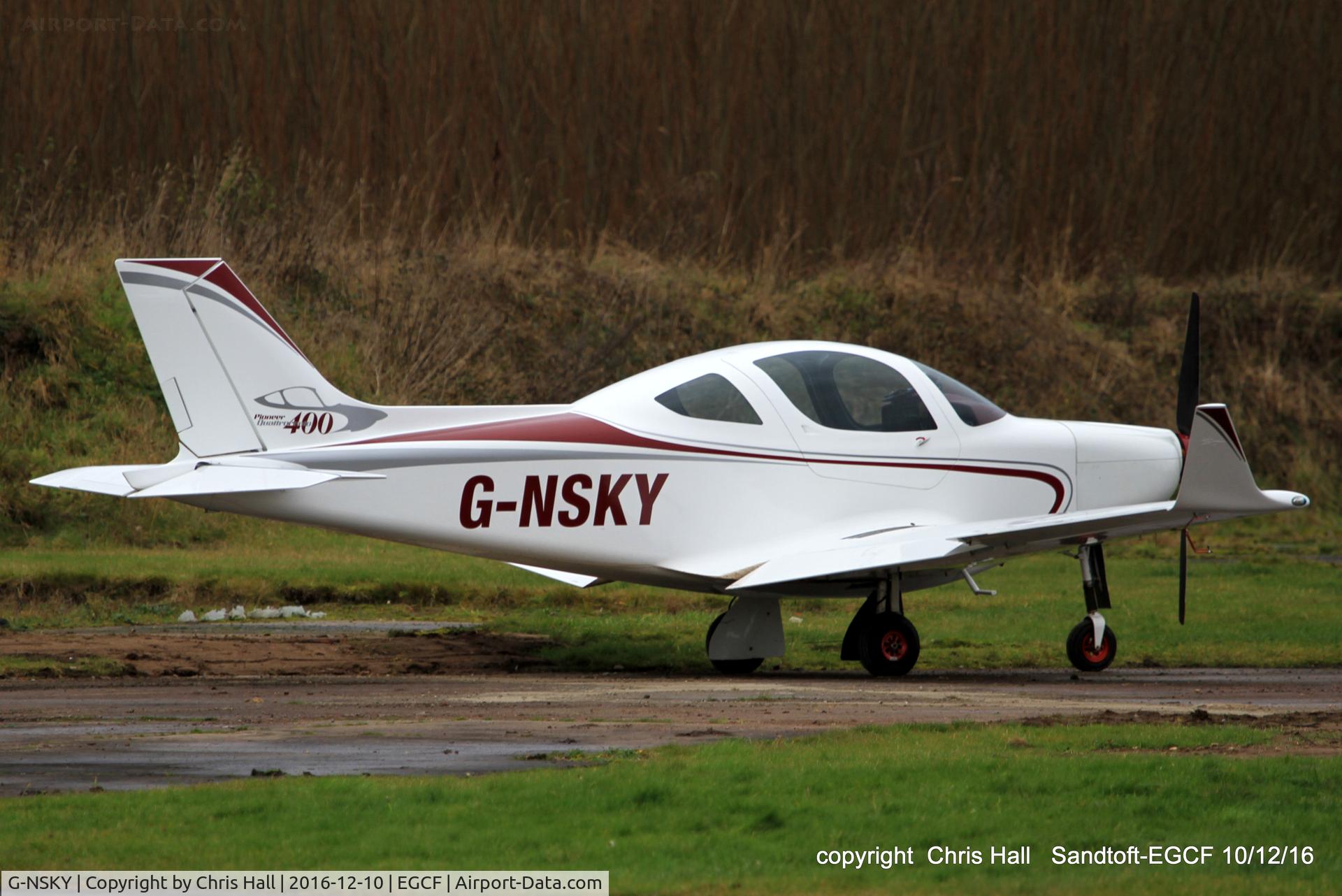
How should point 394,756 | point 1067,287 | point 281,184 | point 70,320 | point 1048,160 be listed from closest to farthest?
point 394,756 → point 70,320 → point 281,184 → point 1067,287 → point 1048,160

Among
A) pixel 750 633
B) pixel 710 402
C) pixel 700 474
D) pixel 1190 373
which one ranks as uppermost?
pixel 1190 373

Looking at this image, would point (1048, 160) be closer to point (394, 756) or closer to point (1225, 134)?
point (1225, 134)

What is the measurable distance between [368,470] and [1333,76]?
114 feet

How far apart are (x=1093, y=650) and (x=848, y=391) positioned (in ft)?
9.85

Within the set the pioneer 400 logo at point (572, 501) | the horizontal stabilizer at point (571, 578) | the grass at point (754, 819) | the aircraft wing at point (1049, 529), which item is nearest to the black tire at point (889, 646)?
the aircraft wing at point (1049, 529)

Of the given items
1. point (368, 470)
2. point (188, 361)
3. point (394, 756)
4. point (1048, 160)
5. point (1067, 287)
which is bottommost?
point (394, 756)

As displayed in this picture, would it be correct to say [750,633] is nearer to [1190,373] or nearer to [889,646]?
[889,646]

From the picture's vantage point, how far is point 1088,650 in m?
14.2

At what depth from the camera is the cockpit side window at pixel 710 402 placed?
13719mm

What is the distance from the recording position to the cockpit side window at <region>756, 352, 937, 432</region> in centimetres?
1395

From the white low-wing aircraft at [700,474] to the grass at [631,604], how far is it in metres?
1.51

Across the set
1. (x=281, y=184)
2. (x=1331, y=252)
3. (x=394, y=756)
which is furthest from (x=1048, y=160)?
(x=394, y=756)

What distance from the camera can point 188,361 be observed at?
1314 cm

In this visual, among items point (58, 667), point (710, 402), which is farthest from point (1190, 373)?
point (58, 667)
